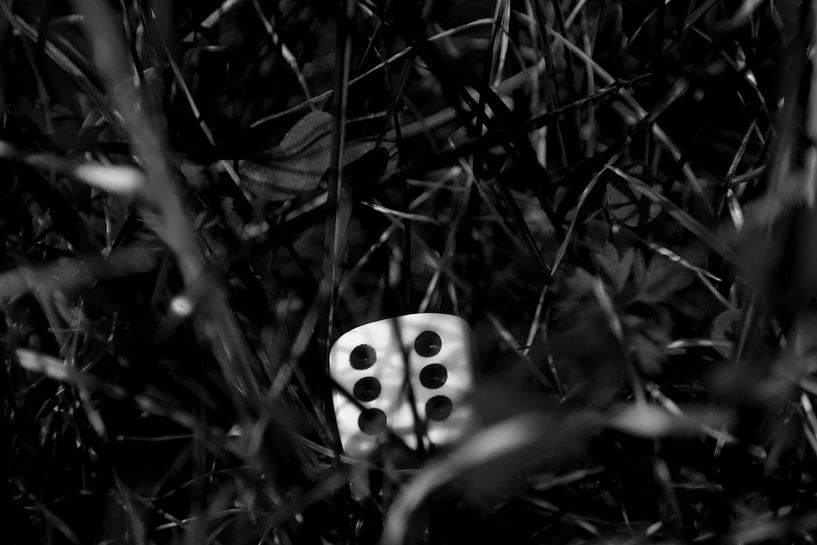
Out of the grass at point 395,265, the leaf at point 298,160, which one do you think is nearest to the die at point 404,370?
the grass at point 395,265

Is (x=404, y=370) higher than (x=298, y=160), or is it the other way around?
(x=298, y=160)

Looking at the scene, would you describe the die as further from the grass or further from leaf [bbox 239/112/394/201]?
leaf [bbox 239/112/394/201]

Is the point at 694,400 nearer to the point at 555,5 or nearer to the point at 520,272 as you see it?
the point at 520,272

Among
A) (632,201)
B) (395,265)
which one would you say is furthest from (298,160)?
(632,201)

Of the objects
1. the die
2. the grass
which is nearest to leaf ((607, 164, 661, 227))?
the grass

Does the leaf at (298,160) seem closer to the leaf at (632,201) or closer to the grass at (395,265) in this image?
the grass at (395,265)

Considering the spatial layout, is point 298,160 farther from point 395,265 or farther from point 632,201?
point 632,201
